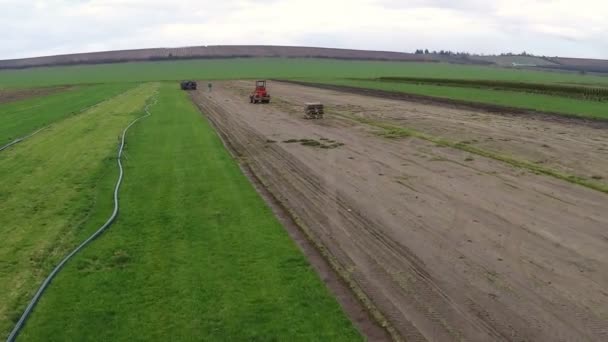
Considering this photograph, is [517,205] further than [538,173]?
No

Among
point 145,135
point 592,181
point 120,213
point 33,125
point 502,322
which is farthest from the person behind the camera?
point 33,125

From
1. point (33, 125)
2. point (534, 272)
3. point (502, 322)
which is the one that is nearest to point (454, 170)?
point (534, 272)

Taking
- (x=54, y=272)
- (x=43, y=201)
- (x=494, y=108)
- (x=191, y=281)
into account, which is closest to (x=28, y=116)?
(x=43, y=201)

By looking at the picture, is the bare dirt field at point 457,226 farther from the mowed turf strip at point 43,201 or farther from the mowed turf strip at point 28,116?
the mowed turf strip at point 28,116

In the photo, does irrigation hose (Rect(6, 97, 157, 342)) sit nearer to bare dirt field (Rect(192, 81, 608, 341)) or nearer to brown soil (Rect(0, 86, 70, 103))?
bare dirt field (Rect(192, 81, 608, 341))

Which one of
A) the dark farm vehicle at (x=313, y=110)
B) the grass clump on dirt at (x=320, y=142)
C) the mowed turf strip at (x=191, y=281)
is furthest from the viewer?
the dark farm vehicle at (x=313, y=110)

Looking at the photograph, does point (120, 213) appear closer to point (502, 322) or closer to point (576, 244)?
point (502, 322)

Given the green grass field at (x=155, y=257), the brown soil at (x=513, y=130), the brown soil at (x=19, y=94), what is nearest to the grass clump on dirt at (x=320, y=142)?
the green grass field at (x=155, y=257)

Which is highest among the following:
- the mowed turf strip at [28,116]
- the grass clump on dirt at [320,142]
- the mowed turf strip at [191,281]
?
the mowed turf strip at [28,116]

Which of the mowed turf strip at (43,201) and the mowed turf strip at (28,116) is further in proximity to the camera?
the mowed turf strip at (28,116)
